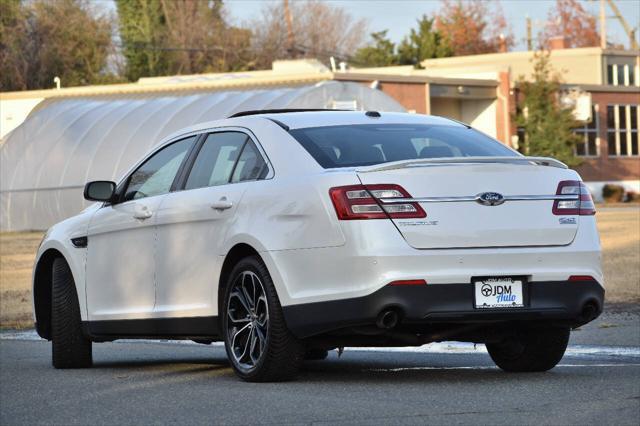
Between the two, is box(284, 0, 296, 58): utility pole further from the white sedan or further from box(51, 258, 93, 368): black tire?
the white sedan

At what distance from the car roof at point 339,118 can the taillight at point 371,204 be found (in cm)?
118

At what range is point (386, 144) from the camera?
30.6ft

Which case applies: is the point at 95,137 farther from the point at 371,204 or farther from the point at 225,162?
the point at 371,204

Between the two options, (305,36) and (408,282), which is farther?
(305,36)

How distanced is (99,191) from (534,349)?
135 inches

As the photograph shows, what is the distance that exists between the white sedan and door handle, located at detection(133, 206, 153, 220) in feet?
0.04

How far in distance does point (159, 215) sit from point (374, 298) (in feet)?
7.67

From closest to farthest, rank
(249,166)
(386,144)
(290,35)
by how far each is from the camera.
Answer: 1. (386,144)
2. (249,166)
3. (290,35)

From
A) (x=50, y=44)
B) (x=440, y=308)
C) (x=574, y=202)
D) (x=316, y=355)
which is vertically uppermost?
(x=50, y=44)

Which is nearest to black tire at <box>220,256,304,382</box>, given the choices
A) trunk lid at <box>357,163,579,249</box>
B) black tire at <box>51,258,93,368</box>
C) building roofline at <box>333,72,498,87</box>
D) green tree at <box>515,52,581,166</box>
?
trunk lid at <box>357,163,579,249</box>

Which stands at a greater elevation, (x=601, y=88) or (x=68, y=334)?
(x=601, y=88)

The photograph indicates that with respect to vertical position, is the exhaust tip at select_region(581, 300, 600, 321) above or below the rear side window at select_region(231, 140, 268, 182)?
below

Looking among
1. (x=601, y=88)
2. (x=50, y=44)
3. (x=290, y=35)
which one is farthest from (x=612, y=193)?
(x=290, y=35)

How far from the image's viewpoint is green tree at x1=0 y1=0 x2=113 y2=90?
3031 inches
